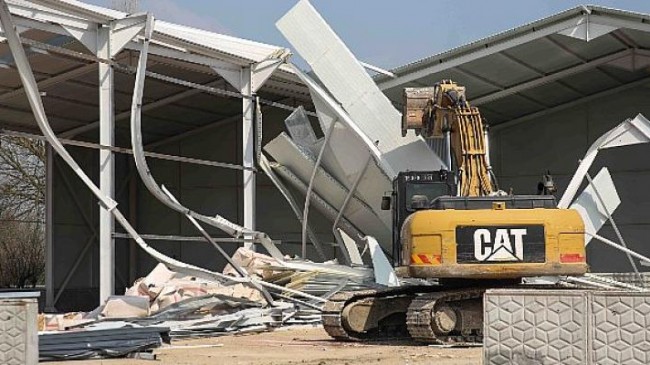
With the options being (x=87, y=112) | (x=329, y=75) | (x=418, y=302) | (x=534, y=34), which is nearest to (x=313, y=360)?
(x=418, y=302)

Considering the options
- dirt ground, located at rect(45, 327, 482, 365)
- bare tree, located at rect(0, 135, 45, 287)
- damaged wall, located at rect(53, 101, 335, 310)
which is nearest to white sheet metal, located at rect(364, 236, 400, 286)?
A: dirt ground, located at rect(45, 327, 482, 365)

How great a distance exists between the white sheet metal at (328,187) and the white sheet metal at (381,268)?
2506 mm

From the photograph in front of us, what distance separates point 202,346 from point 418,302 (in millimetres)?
3309

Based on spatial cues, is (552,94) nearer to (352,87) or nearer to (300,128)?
(300,128)

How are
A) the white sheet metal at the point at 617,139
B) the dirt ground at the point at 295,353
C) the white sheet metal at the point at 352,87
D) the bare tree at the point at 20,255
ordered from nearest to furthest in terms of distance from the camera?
the dirt ground at the point at 295,353 → the white sheet metal at the point at 352,87 → the white sheet metal at the point at 617,139 → the bare tree at the point at 20,255

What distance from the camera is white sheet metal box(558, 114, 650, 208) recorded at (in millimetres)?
25266

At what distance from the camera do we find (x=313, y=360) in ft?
46.1

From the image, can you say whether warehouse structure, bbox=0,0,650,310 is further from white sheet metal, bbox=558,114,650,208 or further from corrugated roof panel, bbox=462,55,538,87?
white sheet metal, bbox=558,114,650,208

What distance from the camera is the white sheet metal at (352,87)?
25.1 meters

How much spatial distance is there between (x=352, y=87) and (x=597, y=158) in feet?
35.6

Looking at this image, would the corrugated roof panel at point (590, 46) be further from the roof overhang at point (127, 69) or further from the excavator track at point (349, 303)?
the excavator track at point (349, 303)

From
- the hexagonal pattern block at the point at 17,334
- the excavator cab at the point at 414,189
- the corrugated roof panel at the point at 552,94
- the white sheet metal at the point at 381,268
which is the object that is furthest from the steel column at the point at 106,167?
the corrugated roof panel at the point at 552,94

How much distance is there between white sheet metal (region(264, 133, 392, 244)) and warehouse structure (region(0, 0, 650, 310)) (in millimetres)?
1005

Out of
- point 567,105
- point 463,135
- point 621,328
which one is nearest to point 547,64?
point 567,105
